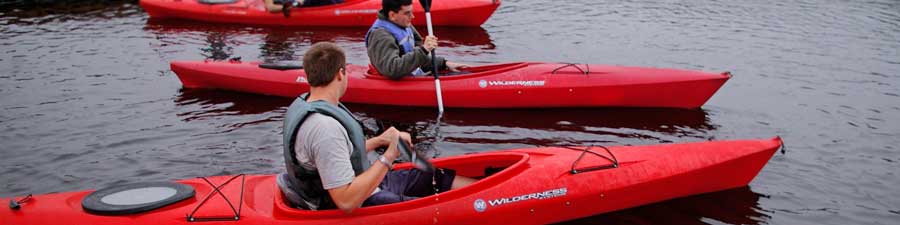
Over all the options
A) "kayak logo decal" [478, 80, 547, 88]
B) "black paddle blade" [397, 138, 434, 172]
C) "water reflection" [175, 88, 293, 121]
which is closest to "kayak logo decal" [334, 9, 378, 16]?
"water reflection" [175, 88, 293, 121]

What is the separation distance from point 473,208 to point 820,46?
729cm

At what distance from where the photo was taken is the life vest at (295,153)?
3584mm

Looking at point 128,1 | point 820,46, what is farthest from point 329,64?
point 128,1

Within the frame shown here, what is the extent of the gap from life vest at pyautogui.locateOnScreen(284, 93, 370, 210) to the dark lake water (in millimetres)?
1814

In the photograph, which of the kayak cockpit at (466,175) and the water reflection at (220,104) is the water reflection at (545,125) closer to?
the water reflection at (220,104)

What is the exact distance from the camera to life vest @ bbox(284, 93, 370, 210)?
3584 millimetres

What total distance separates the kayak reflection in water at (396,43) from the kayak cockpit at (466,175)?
2160 millimetres

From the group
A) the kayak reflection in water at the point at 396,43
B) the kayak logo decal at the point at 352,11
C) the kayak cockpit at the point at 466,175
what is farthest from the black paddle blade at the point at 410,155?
the kayak logo decal at the point at 352,11

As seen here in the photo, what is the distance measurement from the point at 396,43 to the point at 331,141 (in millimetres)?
3465

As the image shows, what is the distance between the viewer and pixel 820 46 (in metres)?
9.92

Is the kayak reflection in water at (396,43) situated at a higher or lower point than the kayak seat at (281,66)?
higher

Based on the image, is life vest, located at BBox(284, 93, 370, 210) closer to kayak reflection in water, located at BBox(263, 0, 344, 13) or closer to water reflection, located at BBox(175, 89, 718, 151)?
water reflection, located at BBox(175, 89, 718, 151)

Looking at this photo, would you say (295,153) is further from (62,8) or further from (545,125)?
(62,8)

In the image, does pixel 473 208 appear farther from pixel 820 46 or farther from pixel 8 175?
pixel 820 46
